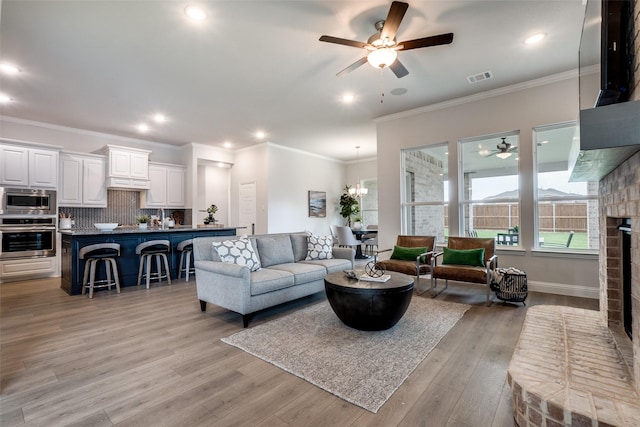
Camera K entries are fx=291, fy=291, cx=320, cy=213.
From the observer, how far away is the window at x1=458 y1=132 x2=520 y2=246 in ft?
15.6

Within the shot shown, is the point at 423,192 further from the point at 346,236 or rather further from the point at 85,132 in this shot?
the point at 85,132

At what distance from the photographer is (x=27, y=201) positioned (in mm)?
5484

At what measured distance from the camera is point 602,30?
58.9 inches

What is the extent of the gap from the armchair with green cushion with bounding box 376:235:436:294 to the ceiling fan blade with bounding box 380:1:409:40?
2799 mm

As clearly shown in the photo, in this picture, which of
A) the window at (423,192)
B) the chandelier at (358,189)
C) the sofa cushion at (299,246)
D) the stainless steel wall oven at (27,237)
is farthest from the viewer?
the chandelier at (358,189)

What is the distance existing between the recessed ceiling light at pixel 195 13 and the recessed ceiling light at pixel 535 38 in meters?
3.54

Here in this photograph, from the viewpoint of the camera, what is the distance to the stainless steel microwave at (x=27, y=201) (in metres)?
5.27

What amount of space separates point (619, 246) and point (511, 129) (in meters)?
2.90

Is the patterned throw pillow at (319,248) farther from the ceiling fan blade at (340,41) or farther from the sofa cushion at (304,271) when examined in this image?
the ceiling fan blade at (340,41)

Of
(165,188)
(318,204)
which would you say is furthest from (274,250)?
(318,204)

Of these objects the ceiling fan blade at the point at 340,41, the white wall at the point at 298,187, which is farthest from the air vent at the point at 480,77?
the white wall at the point at 298,187

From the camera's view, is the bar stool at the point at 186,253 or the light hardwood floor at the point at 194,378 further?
the bar stool at the point at 186,253

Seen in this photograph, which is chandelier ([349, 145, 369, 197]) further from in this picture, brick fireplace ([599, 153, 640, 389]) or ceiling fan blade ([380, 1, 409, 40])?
brick fireplace ([599, 153, 640, 389])

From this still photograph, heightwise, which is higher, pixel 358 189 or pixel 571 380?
pixel 358 189
